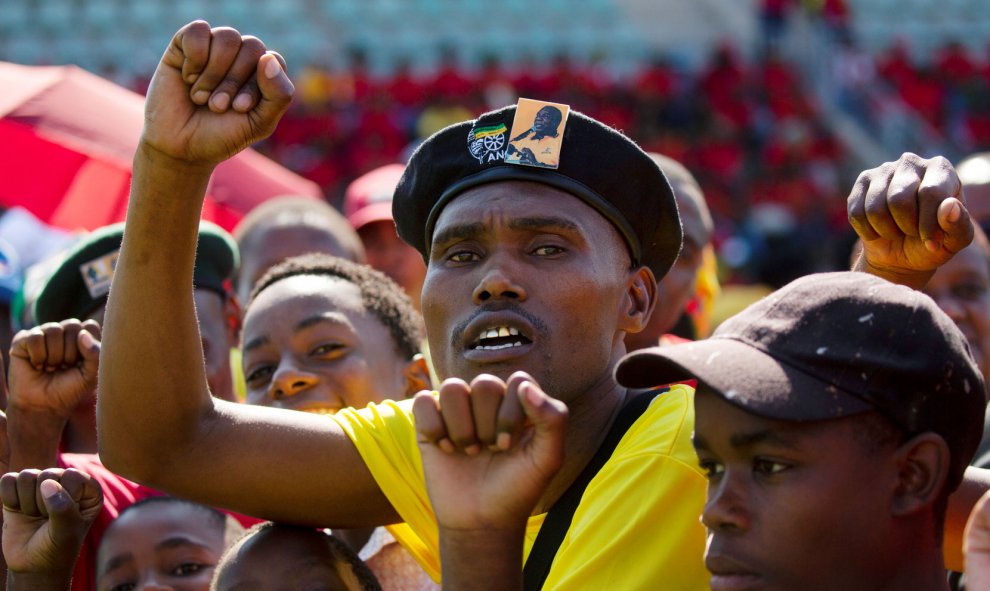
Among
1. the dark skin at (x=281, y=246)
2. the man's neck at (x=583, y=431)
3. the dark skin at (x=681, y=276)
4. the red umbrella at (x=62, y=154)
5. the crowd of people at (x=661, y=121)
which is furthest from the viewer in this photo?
the crowd of people at (x=661, y=121)

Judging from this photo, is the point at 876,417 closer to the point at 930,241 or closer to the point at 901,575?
the point at 901,575

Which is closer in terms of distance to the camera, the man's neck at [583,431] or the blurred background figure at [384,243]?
the man's neck at [583,431]

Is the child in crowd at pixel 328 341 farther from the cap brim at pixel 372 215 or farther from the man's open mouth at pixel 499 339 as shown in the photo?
the cap brim at pixel 372 215

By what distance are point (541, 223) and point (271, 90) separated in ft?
2.00

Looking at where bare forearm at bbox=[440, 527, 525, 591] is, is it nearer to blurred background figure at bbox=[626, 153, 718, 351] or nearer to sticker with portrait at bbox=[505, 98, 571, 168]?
sticker with portrait at bbox=[505, 98, 571, 168]

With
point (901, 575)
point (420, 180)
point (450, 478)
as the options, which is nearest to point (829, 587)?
point (901, 575)

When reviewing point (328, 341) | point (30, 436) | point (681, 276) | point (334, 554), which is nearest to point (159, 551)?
point (30, 436)

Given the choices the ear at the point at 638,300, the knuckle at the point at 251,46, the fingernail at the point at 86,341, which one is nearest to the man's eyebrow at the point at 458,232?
the ear at the point at 638,300

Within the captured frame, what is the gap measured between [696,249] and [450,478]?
2.81 metres

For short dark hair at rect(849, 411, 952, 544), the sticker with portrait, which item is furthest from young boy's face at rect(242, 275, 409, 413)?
short dark hair at rect(849, 411, 952, 544)

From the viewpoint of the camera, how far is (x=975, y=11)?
22797 millimetres

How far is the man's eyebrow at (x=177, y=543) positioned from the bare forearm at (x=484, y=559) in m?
1.36

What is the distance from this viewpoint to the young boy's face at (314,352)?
144 inches

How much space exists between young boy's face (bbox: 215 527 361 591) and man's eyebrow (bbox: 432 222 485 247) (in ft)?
2.16
